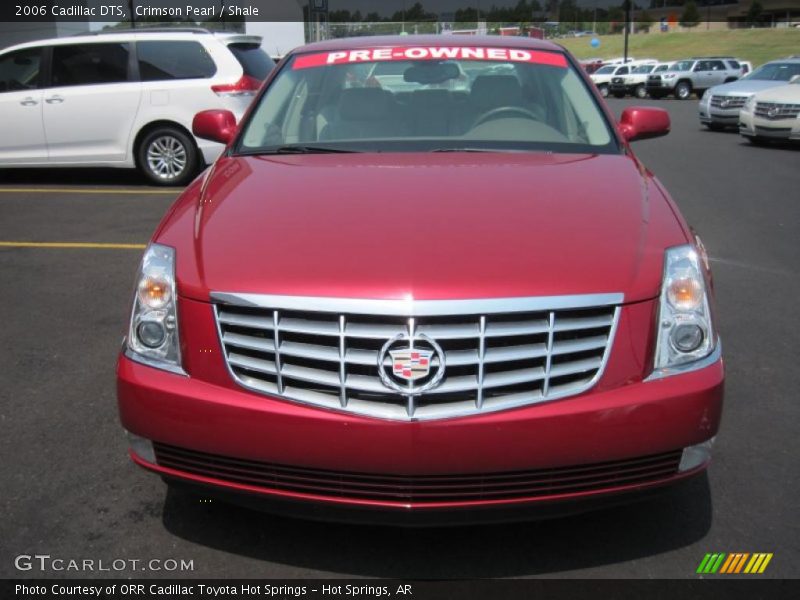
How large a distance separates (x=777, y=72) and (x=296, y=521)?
1770cm

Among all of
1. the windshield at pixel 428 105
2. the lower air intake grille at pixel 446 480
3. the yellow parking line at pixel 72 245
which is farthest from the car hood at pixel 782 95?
the lower air intake grille at pixel 446 480

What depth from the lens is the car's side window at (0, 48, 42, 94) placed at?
34.0 feet

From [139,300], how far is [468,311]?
3.50ft

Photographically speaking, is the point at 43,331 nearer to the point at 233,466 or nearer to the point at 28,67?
the point at 233,466

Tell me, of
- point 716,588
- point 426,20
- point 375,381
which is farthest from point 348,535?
point 426,20

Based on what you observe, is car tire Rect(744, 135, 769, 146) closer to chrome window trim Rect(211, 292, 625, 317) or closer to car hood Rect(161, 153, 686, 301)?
car hood Rect(161, 153, 686, 301)

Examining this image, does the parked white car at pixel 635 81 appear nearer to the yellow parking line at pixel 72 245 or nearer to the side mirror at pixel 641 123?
the yellow parking line at pixel 72 245

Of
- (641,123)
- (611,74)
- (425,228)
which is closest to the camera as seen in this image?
(425,228)

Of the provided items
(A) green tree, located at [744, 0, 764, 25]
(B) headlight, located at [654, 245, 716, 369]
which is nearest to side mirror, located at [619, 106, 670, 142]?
(B) headlight, located at [654, 245, 716, 369]

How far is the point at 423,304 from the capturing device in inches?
94.0

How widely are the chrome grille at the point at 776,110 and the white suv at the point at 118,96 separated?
905cm

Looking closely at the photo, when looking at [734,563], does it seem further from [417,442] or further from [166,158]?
[166,158]

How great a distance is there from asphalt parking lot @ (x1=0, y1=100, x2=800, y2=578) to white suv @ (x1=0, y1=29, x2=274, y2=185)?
4.41 meters

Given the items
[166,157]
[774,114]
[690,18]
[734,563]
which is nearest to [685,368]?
[734,563]
